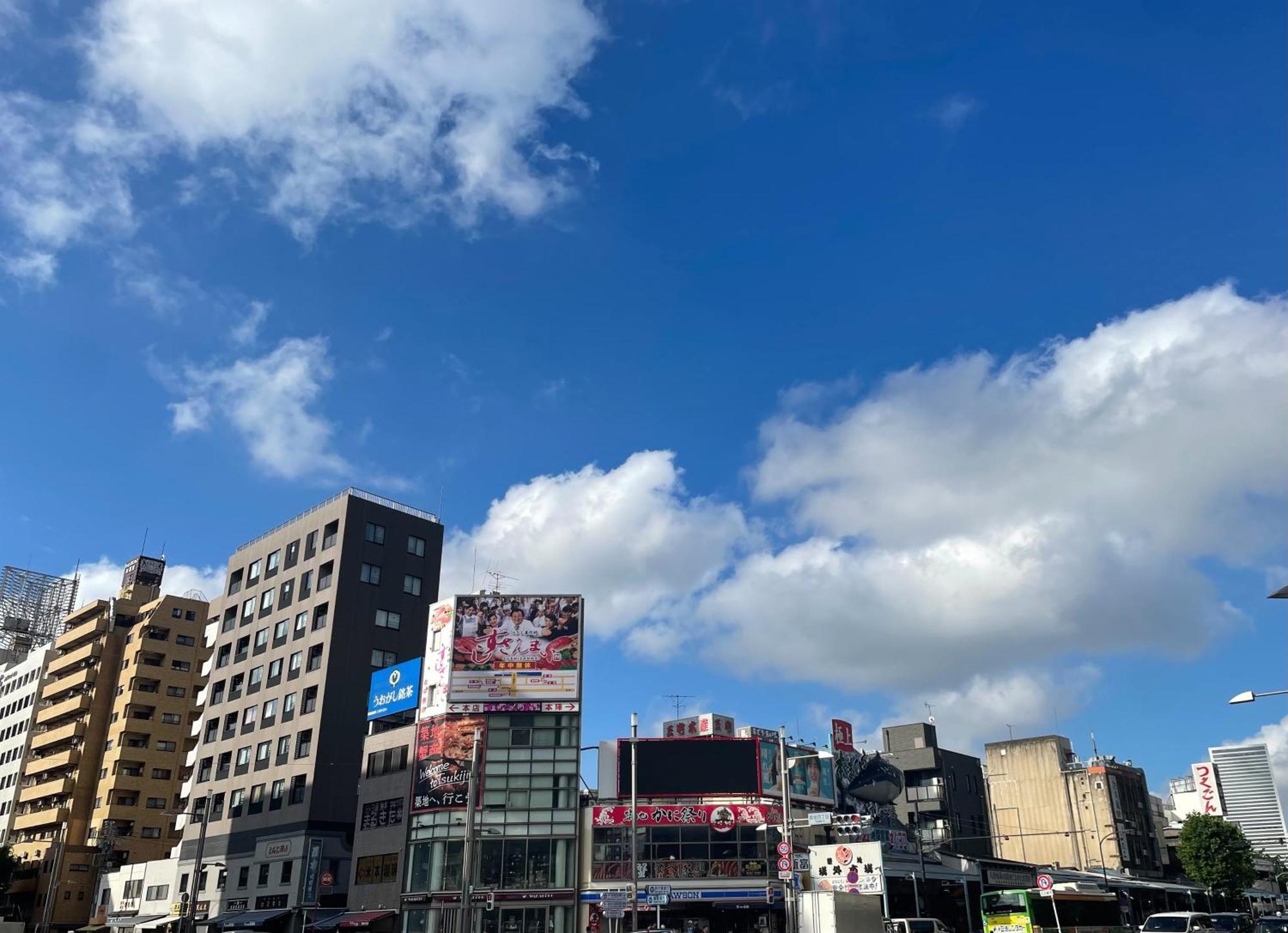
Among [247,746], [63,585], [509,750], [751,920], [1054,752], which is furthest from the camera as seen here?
[63,585]

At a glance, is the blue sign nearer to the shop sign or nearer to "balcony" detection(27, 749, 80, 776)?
the shop sign

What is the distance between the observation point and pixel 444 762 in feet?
202

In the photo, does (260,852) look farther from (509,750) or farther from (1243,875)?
(1243,875)

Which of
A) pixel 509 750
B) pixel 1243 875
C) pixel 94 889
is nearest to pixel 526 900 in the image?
pixel 509 750

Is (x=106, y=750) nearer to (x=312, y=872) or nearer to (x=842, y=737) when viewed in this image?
(x=312, y=872)

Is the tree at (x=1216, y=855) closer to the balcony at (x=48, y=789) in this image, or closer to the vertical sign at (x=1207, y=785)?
the vertical sign at (x=1207, y=785)

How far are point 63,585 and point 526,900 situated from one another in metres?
119

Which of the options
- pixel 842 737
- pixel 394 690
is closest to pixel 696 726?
pixel 842 737

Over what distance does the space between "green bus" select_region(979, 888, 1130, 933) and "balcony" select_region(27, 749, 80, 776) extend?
296 ft

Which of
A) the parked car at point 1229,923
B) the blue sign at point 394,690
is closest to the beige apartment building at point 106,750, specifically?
the blue sign at point 394,690

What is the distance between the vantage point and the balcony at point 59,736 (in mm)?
104688

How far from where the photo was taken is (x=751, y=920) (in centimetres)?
5756

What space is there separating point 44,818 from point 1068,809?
4137 inches

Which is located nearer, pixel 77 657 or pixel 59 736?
pixel 59 736
